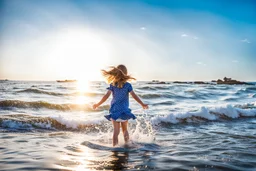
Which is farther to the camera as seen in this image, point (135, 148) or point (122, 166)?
point (135, 148)

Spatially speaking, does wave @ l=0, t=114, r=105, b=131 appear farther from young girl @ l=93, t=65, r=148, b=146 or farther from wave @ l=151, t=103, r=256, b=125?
young girl @ l=93, t=65, r=148, b=146

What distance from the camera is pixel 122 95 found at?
603cm

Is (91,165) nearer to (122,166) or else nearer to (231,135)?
(122,166)

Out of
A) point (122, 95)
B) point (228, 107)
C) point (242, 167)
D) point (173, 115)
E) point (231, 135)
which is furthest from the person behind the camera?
point (228, 107)

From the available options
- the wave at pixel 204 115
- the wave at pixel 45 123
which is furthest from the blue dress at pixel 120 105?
the wave at pixel 204 115

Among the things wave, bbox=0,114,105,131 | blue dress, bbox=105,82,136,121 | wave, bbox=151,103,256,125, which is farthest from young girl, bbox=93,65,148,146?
wave, bbox=151,103,256,125

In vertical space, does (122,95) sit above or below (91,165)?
above

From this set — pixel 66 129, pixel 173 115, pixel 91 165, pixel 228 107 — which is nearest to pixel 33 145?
pixel 91 165

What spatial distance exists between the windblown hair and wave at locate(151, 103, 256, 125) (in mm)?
4207

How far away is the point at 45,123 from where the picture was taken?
28.0 ft

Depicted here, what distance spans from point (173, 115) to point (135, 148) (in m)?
5.10

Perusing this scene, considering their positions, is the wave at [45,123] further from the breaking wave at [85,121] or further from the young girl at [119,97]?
the young girl at [119,97]

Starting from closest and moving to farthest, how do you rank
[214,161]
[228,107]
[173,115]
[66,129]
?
[214,161]
[66,129]
[173,115]
[228,107]

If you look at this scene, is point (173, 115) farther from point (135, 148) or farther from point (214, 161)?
point (214, 161)
